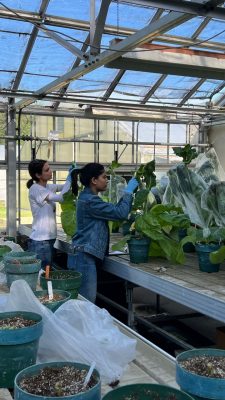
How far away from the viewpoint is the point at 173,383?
148 cm

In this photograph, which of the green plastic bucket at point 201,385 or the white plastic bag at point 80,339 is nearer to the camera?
the green plastic bucket at point 201,385

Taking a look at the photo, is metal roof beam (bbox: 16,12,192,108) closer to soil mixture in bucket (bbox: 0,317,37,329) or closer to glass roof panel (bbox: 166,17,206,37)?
soil mixture in bucket (bbox: 0,317,37,329)

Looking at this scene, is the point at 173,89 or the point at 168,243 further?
the point at 173,89

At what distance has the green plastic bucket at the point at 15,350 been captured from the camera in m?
1.37

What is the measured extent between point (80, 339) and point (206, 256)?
68.7 inches

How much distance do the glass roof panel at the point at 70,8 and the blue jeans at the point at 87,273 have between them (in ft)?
10.4

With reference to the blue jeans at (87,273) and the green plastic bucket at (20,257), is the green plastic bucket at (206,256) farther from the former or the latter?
the green plastic bucket at (20,257)

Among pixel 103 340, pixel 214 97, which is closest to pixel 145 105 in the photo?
pixel 214 97

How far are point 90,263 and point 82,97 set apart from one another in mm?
3964

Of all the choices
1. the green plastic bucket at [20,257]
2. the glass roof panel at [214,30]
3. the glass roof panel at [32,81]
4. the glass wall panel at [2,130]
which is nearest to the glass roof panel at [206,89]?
the glass roof panel at [214,30]

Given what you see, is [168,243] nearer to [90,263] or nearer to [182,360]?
[90,263]

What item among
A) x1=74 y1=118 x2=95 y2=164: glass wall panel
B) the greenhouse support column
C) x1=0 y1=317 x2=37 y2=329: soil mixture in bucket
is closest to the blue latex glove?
x1=0 y1=317 x2=37 y2=329: soil mixture in bucket

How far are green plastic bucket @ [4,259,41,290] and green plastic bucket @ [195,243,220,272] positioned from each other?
3.79 feet

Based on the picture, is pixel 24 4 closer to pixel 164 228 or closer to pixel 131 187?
pixel 131 187
